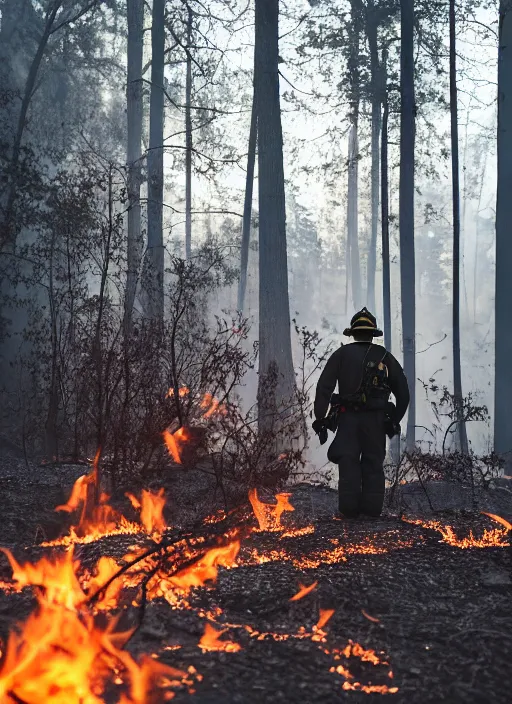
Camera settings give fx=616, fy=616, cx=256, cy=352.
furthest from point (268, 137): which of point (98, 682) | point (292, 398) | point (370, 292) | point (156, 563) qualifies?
point (370, 292)

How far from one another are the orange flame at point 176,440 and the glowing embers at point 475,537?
9.81 ft

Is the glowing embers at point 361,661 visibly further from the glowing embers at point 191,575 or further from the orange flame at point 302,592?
the glowing embers at point 191,575

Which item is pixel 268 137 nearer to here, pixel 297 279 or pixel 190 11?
pixel 190 11

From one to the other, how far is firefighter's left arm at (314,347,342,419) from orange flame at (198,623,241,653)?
3.18 m

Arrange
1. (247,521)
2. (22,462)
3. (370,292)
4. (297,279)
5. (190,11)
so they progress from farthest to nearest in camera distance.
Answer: (297,279) → (370,292) → (190,11) → (22,462) → (247,521)

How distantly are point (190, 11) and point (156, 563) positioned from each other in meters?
14.0

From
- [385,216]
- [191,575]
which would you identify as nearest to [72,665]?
[191,575]

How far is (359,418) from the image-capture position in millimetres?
6234

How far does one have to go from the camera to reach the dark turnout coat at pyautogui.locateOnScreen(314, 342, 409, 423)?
246 inches

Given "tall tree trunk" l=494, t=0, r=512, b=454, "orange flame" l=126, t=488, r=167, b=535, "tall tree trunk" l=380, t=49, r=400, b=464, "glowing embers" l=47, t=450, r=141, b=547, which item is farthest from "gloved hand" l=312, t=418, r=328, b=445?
A: "tall tree trunk" l=380, t=49, r=400, b=464

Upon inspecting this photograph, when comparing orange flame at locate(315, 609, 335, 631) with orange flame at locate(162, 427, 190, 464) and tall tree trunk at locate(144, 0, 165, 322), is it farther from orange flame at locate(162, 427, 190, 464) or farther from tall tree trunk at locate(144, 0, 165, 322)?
tall tree trunk at locate(144, 0, 165, 322)

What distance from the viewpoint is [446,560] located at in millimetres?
4371

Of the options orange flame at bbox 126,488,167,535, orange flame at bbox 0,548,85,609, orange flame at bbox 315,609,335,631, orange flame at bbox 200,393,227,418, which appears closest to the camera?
orange flame at bbox 315,609,335,631

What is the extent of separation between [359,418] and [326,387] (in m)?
0.46
